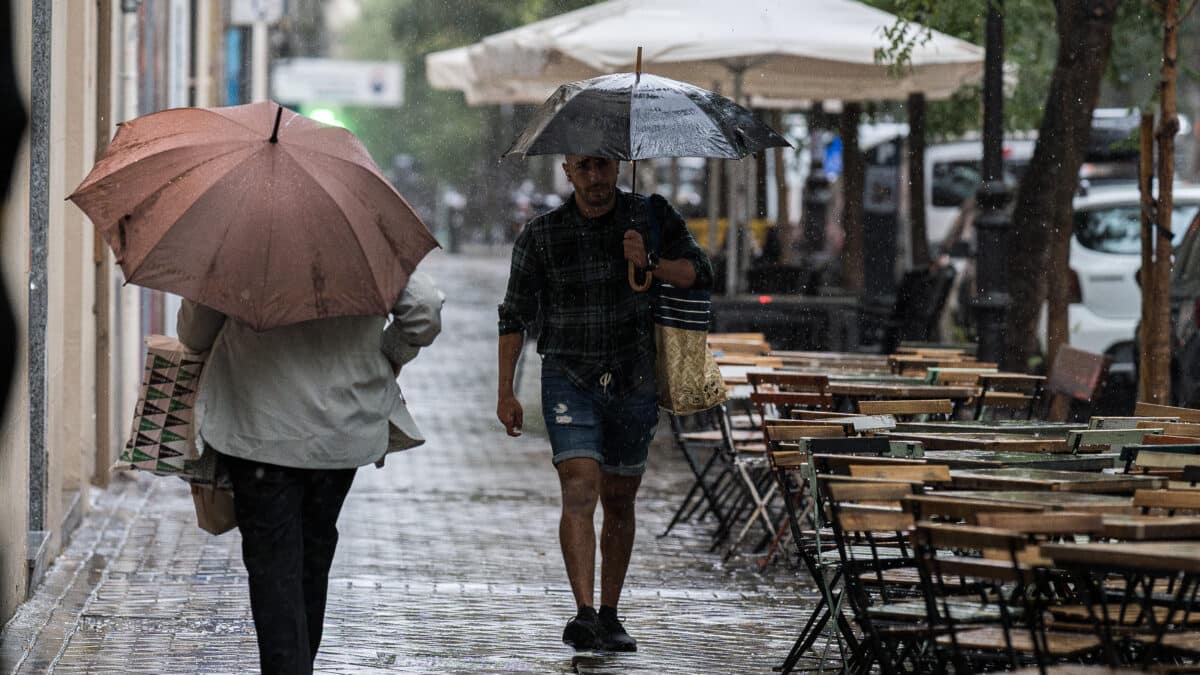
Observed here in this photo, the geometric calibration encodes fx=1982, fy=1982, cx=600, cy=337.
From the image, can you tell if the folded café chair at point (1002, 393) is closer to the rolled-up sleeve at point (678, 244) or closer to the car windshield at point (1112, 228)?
the rolled-up sleeve at point (678, 244)

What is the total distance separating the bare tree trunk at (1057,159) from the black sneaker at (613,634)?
5.83 metres

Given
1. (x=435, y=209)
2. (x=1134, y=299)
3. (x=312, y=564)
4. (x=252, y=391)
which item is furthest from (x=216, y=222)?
(x=435, y=209)

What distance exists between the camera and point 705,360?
23.0ft

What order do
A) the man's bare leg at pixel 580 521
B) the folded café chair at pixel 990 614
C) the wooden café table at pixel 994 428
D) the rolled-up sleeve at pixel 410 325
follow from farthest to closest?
the man's bare leg at pixel 580 521
the wooden café table at pixel 994 428
the rolled-up sleeve at pixel 410 325
the folded café chair at pixel 990 614

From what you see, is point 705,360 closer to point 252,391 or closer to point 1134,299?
point 252,391

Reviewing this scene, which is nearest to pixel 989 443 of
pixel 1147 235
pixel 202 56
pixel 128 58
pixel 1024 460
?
pixel 1024 460

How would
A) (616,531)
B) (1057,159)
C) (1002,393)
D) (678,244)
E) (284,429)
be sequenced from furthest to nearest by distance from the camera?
1. (1057,159)
2. (1002,393)
3. (616,531)
4. (678,244)
5. (284,429)

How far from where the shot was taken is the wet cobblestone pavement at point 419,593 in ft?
22.3

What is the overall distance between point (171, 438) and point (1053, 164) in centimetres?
779

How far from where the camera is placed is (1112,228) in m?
17.1

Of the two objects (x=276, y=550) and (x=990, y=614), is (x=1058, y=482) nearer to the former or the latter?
(x=990, y=614)

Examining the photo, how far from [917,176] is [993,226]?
560 centimetres

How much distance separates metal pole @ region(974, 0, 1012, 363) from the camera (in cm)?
1244

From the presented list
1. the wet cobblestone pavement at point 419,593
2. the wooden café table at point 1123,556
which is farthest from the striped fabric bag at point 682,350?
the wooden café table at point 1123,556
